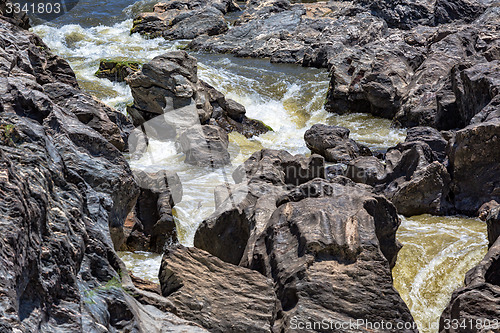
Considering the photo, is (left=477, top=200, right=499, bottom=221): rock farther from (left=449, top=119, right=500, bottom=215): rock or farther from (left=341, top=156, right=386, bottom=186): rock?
(left=341, top=156, right=386, bottom=186): rock

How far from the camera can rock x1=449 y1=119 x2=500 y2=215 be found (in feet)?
32.3

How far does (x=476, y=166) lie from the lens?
1011 centimetres

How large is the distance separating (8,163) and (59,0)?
35.9 meters

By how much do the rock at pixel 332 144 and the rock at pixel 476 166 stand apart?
362 cm

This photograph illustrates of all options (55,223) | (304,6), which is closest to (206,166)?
(55,223)

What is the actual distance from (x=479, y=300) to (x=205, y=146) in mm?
9224

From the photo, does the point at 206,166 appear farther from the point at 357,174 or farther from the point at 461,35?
the point at 461,35

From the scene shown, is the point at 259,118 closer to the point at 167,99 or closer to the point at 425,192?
the point at 167,99

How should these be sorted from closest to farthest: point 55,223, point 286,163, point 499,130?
point 55,223 → point 499,130 → point 286,163

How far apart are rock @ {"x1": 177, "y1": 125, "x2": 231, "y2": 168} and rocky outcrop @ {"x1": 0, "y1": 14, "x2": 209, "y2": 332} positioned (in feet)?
24.8

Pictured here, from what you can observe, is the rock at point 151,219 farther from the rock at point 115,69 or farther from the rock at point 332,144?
the rock at point 115,69

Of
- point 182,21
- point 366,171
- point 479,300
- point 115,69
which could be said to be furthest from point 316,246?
point 182,21

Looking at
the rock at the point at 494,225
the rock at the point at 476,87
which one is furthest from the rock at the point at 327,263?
the rock at the point at 476,87

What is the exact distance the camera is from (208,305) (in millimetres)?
5242
